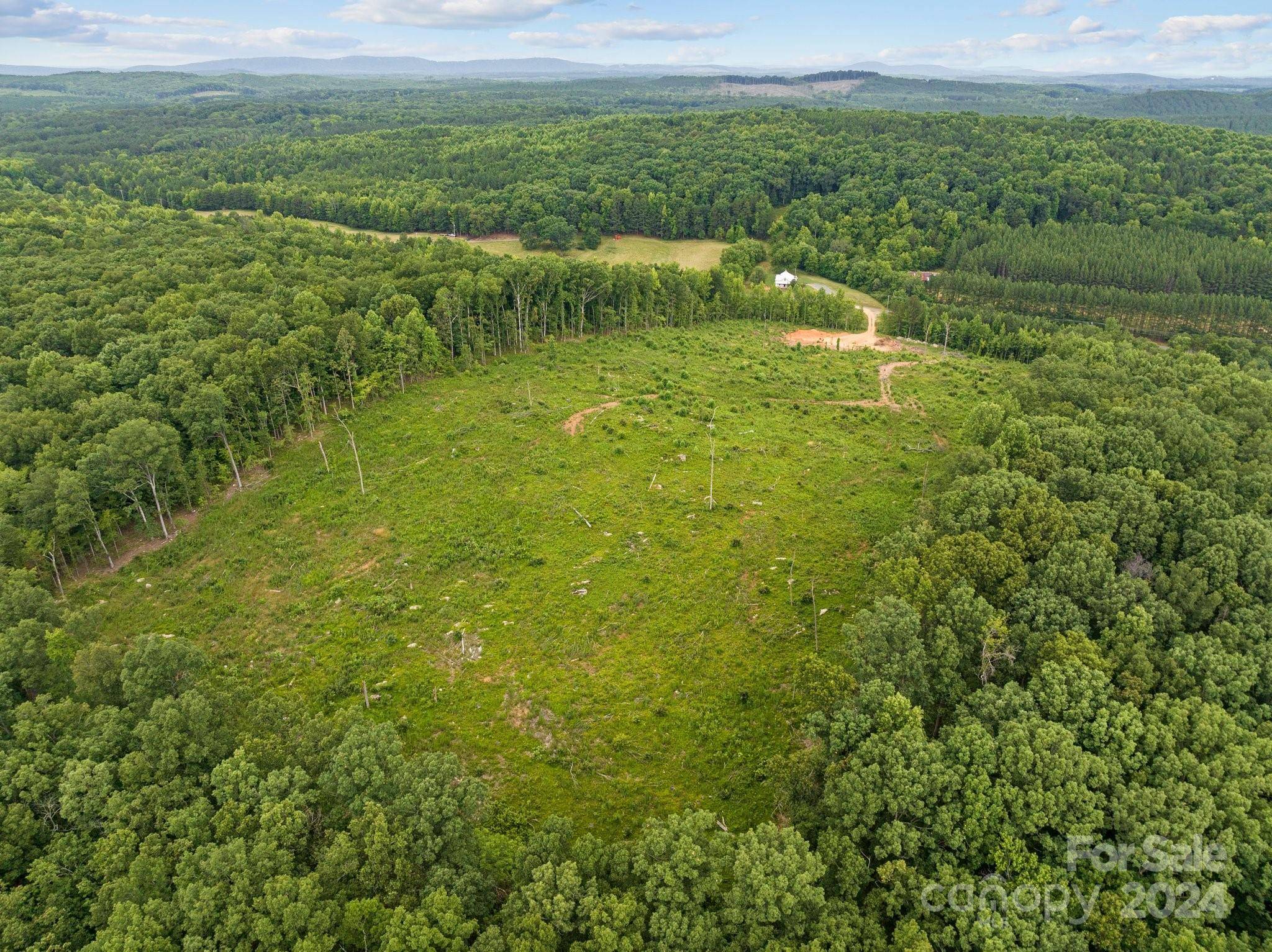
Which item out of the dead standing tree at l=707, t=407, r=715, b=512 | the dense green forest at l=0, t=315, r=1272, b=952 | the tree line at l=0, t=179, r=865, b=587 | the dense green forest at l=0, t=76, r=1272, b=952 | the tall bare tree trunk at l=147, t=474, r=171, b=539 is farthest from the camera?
the dead standing tree at l=707, t=407, r=715, b=512

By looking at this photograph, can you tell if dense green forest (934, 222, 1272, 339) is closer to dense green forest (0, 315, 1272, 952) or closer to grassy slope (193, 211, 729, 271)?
grassy slope (193, 211, 729, 271)

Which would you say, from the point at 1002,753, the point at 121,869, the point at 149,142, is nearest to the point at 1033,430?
the point at 1002,753

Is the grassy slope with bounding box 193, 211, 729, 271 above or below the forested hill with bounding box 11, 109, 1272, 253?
below

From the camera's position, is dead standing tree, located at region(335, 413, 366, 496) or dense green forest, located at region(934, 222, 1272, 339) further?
dense green forest, located at region(934, 222, 1272, 339)

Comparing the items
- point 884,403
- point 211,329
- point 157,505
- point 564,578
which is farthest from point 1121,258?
point 157,505

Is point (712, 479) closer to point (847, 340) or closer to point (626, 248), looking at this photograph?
point (847, 340)

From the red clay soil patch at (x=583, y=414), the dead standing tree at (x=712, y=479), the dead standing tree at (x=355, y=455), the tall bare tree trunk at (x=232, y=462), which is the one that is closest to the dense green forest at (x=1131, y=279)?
the red clay soil patch at (x=583, y=414)

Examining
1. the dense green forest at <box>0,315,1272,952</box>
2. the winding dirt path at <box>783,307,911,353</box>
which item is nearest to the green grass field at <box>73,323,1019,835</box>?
the dense green forest at <box>0,315,1272,952</box>
